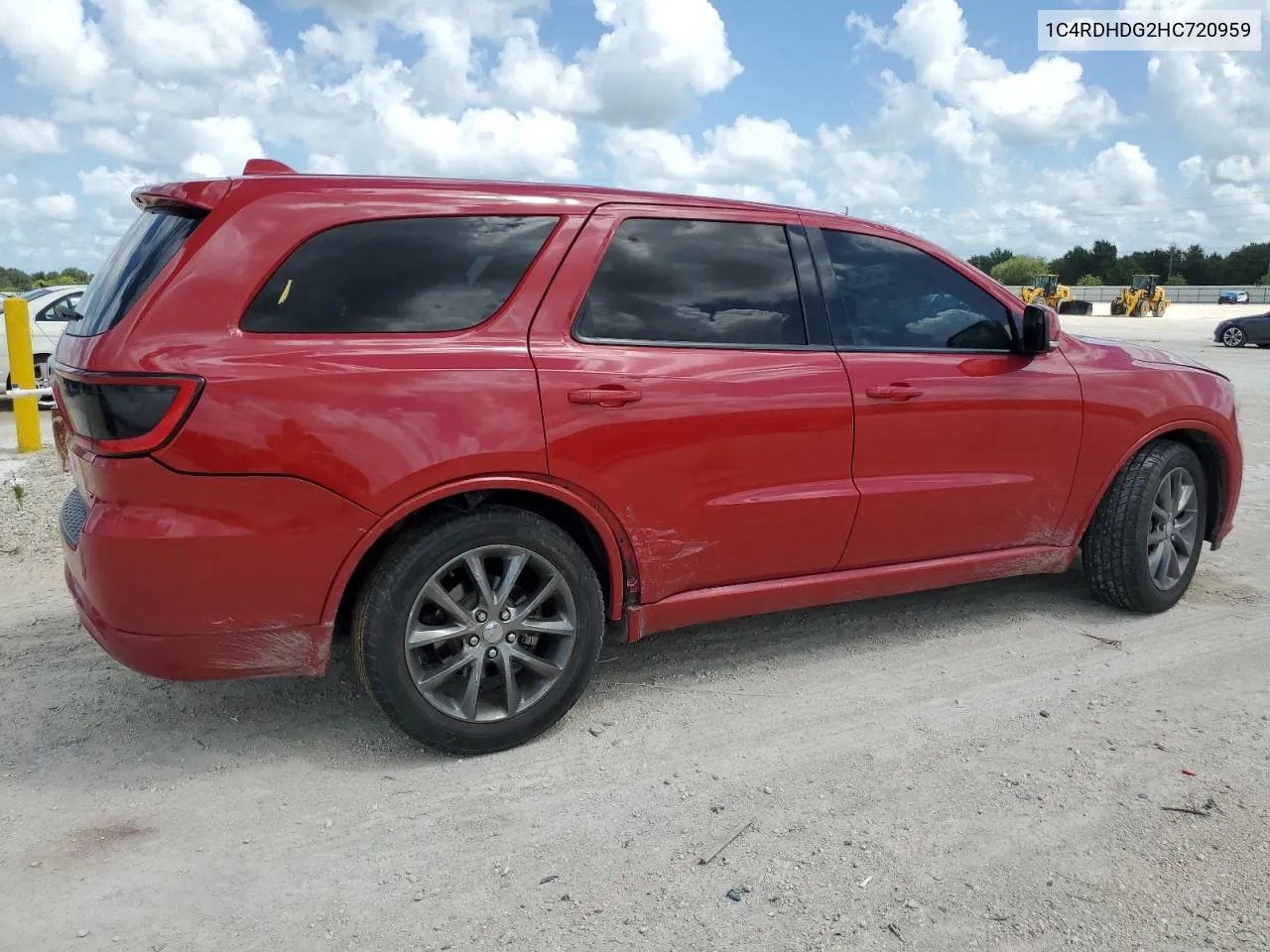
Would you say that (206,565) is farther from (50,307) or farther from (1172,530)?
(50,307)

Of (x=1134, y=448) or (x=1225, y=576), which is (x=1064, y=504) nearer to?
(x=1134, y=448)

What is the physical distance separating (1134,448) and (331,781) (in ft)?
11.7

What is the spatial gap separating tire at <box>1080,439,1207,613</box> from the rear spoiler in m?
3.64

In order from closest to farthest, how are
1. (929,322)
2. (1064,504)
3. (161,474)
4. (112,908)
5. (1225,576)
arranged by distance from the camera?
(112,908) < (161,474) < (929,322) < (1064,504) < (1225,576)

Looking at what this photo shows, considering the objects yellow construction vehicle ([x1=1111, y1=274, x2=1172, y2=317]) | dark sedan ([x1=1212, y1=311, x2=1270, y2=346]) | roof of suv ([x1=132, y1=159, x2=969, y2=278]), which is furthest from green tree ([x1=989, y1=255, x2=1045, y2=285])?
roof of suv ([x1=132, y1=159, x2=969, y2=278])

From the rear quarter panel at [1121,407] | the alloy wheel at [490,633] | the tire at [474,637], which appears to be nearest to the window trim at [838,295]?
the rear quarter panel at [1121,407]

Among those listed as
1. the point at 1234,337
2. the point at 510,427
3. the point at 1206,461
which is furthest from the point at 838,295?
the point at 1234,337

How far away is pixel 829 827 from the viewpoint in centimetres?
280

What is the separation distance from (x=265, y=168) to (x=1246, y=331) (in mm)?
28896

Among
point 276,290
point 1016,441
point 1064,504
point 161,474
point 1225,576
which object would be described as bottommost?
point 1225,576

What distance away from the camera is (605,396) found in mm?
3236

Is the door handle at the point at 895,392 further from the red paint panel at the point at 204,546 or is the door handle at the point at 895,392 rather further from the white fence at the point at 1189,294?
the white fence at the point at 1189,294

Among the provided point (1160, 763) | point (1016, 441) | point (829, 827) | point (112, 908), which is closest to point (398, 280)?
point (112, 908)

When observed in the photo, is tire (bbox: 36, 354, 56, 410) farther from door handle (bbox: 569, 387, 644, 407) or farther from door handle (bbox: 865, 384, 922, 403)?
door handle (bbox: 865, 384, 922, 403)
